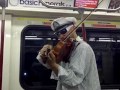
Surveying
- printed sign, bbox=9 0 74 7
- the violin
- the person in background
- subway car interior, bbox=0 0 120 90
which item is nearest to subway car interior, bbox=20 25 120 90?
subway car interior, bbox=0 0 120 90

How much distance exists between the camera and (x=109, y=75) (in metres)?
3.27

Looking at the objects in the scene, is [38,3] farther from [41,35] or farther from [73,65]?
[73,65]

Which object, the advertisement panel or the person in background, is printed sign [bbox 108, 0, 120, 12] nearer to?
the advertisement panel

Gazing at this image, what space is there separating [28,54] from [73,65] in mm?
903

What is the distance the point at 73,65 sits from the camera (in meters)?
2.22

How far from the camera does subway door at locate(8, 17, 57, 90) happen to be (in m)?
2.90

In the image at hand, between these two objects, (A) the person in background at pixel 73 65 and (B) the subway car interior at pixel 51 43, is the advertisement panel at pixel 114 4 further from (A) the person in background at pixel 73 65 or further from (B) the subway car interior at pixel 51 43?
(A) the person in background at pixel 73 65

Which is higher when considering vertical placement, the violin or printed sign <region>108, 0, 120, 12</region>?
printed sign <region>108, 0, 120, 12</region>

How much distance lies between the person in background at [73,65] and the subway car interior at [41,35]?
46cm

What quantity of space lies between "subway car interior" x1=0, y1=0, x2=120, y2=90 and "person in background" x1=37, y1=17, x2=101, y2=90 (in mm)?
456

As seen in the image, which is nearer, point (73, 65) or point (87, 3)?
point (73, 65)

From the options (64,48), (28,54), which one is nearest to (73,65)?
(64,48)

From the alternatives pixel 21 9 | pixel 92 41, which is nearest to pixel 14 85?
pixel 21 9

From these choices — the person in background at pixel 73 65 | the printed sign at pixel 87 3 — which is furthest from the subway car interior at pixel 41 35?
the person in background at pixel 73 65
